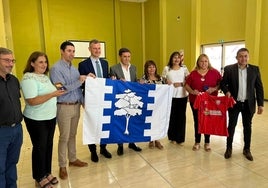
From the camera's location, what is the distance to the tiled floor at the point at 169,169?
2.19 m

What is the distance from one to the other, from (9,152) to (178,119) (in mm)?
2128

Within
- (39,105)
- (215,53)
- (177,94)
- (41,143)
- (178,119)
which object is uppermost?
(215,53)

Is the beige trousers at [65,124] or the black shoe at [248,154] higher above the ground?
the beige trousers at [65,124]

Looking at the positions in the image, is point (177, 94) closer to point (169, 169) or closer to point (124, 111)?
point (124, 111)

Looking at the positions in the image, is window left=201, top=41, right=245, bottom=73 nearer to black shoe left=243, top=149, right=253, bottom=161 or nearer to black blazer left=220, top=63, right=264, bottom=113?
black blazer left=220, top=63, right=264, bottom=113

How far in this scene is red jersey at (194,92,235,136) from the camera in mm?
2770

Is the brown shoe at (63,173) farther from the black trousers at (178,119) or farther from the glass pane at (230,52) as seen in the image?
the glass pane at (230,52)

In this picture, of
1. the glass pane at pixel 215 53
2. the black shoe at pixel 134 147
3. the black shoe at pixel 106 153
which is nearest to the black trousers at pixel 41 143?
the black shoe at pixel 106 153

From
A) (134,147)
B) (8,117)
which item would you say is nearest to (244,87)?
(134,147)

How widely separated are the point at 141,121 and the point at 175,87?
65cm

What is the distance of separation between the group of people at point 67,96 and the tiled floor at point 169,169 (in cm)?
12

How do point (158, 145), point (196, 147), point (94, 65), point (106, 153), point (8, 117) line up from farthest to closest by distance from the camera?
1. point (158, 145)
2. point (196, 147)
3. point (106, 153)
4. point (94, 65)
5. point (8, 117)

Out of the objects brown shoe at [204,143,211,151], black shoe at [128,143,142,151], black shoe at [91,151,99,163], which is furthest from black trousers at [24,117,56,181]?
brown shoe at [204,143,211,151]

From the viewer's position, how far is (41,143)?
6.49 feet
